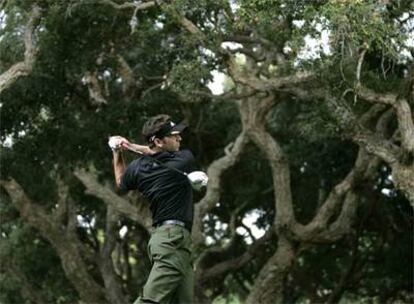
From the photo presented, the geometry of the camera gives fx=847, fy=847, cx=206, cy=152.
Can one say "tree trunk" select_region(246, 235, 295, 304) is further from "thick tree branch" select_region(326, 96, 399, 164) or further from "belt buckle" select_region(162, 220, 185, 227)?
"belt buckle" select_region(162, 220, 185, 227)

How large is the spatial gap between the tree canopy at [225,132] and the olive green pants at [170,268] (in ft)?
15.5

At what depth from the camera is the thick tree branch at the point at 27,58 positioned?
12.7 m

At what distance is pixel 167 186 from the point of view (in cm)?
566

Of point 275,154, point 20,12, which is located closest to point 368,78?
point 275,154

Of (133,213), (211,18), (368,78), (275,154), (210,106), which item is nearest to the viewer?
(368,78)

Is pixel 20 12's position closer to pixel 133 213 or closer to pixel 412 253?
pixel 133 213

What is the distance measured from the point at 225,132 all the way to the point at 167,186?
13.7 m

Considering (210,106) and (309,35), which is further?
(210,106)

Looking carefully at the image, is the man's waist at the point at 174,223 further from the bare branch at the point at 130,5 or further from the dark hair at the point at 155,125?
the bare branch at the point at 130,5

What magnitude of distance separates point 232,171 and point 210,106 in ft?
6.01

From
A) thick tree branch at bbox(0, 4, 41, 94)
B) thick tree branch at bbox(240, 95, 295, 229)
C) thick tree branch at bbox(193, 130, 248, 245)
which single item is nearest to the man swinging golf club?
thick tree branch at bbox(0, 4, 41, 94)

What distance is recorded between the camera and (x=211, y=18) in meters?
13.3

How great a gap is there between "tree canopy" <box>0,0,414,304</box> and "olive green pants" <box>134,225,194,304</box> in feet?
15.5

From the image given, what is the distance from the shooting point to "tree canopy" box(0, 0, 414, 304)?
11812mm
